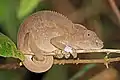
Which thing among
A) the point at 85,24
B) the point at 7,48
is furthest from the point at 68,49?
the point at 85,24

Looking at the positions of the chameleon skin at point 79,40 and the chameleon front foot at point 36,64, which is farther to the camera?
the chameleon skin at point 79,40

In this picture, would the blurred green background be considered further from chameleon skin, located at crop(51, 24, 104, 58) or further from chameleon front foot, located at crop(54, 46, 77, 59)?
chameleon front foot, located at crop(54, 46, 77, 59)

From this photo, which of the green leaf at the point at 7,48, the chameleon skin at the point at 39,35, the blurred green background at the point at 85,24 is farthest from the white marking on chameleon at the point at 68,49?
the blurred green background at the point at 85,24

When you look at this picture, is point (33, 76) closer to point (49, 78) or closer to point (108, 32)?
point (49, 78)

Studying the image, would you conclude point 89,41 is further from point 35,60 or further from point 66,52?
point 35,60

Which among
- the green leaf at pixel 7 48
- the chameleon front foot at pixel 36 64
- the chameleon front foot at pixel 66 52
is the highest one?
the green leaf at pixel 7 48

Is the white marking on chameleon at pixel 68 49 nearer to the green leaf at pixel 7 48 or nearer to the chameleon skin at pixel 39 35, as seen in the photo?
the chameleon skin at pixel 39 35
